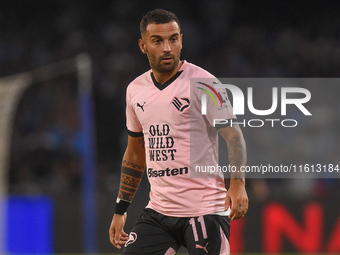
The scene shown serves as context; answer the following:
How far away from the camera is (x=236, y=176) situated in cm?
336

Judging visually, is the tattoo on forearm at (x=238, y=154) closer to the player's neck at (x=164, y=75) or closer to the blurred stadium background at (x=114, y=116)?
the player's neck at (x=164, y=75)

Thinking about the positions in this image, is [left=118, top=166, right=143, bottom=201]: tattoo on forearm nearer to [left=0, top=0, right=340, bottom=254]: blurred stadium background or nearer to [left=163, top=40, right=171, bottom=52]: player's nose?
[left=163, top=40, right=171, bottom=52]: player's nose

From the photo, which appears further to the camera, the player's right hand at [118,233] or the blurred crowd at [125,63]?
the blurred crowd at [125,63]

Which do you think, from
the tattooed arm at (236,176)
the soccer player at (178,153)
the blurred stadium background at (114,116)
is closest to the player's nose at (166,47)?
the soccer player at (178,153)

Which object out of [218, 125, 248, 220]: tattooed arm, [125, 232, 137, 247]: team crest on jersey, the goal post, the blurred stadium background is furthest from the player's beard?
the blurred stadium background

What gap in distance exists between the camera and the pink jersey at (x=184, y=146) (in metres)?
3.54

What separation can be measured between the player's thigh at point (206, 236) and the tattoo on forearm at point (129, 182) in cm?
60

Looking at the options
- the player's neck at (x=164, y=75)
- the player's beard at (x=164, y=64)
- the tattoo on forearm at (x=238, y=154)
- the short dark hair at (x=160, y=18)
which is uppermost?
the short dark hair at (x=160, y=18)

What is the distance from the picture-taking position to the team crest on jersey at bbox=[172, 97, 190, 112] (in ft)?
11.6

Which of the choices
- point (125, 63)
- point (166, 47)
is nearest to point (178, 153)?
point (166, 47)

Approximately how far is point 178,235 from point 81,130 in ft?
21.6

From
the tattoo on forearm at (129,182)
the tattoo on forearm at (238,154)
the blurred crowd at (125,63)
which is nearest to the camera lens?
the tattoo on forearm at (238,154)

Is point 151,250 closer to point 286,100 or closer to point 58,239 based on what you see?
point 58,239

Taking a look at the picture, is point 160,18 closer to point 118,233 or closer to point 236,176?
point 236,176
